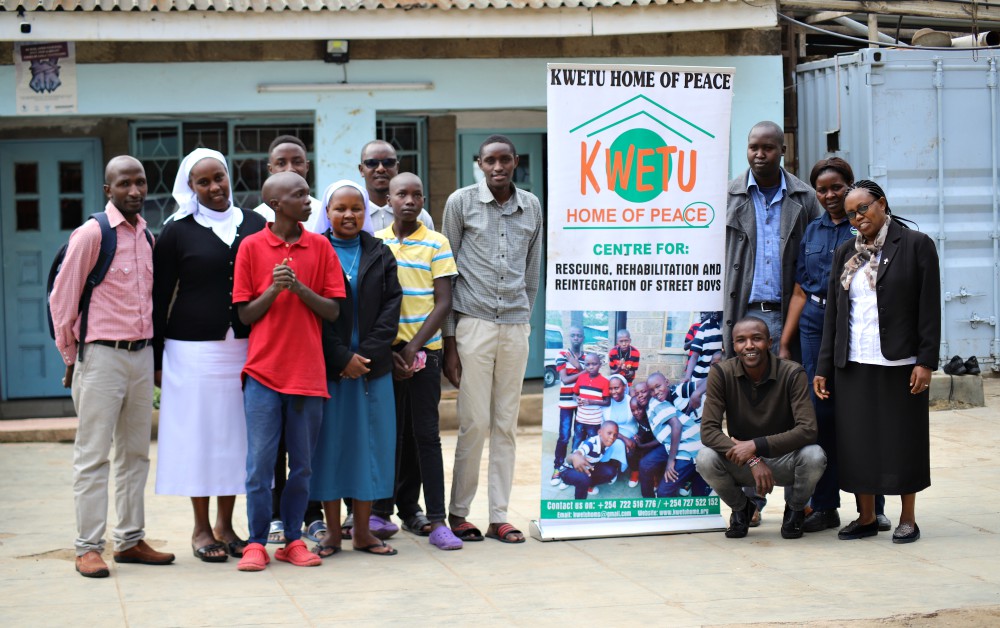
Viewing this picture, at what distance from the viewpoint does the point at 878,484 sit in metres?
6.34

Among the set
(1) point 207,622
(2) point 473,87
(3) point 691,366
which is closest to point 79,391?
(1) point 207,622

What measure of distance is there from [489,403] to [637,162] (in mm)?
1407

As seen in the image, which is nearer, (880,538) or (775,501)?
(880,538)

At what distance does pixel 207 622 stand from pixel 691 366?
2.84 m

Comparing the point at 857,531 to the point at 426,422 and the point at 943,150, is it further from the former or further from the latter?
the point at 943,150

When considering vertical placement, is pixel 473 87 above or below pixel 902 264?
above

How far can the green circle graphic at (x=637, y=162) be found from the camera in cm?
649

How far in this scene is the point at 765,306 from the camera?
6.82 m

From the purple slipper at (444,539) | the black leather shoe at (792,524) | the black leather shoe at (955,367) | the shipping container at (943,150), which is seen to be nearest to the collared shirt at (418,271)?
the purple slipper at (444,539)

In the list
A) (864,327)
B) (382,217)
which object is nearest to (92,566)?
(382,217)

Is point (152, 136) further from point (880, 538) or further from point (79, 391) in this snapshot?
point (880, 538)

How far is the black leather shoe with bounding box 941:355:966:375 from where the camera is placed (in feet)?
36.0

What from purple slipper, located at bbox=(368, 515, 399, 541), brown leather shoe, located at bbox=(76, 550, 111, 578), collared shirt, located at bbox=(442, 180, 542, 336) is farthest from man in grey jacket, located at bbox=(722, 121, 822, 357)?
brown leather shoe, located at bbox=(76, 550, 111, 578)

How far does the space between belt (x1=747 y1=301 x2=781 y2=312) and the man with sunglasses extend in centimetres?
173
